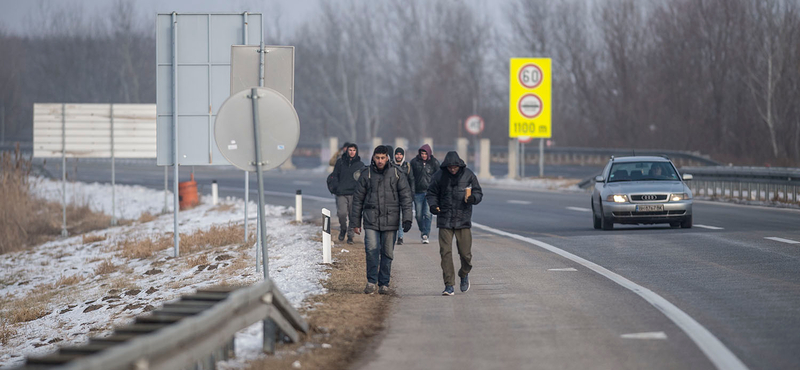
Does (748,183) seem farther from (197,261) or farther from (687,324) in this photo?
(687,324)

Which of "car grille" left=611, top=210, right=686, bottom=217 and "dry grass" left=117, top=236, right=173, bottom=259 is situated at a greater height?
"car grille" left=611, top=210, right=686, bottom=217

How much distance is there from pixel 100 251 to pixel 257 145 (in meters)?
13.3

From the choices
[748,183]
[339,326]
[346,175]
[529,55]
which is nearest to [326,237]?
[346,175]

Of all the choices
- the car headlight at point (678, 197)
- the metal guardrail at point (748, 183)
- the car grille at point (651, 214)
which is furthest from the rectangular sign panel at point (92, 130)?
the metal guardrail at point (748, 183)

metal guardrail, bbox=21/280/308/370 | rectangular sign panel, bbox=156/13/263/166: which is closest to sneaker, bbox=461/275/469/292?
metal guardrail, bbox=21/280/308/370

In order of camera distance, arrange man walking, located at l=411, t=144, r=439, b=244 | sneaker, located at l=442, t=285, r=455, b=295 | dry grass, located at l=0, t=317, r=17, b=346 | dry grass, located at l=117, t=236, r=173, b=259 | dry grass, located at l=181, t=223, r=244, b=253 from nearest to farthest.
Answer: sneaker, located at l=442, t=285, r=455, b=295 < dry grass, located at l=0, t=317, r=17, b=346 < man walking, located at l=411, t=144, r=439, b=244 < dry grass, located at l=181, t=223, r=244, b=253 < dry grass, located at l=117, t=236, r=173, b=259

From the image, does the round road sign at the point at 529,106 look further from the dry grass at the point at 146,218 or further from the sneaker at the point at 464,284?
the sneaker at the point at 464,284

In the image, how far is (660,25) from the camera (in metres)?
57.1

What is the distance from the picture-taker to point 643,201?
17484mm

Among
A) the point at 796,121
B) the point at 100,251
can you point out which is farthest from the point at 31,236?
the point at 796,121

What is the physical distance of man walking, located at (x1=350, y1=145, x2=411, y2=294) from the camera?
418 inches

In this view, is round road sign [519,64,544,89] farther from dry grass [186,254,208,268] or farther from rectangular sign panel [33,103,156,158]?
dry grass [186,254,208,268]

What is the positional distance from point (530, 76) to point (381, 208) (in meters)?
26.2

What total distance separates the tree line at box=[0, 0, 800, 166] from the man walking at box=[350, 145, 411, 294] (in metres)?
27.7
